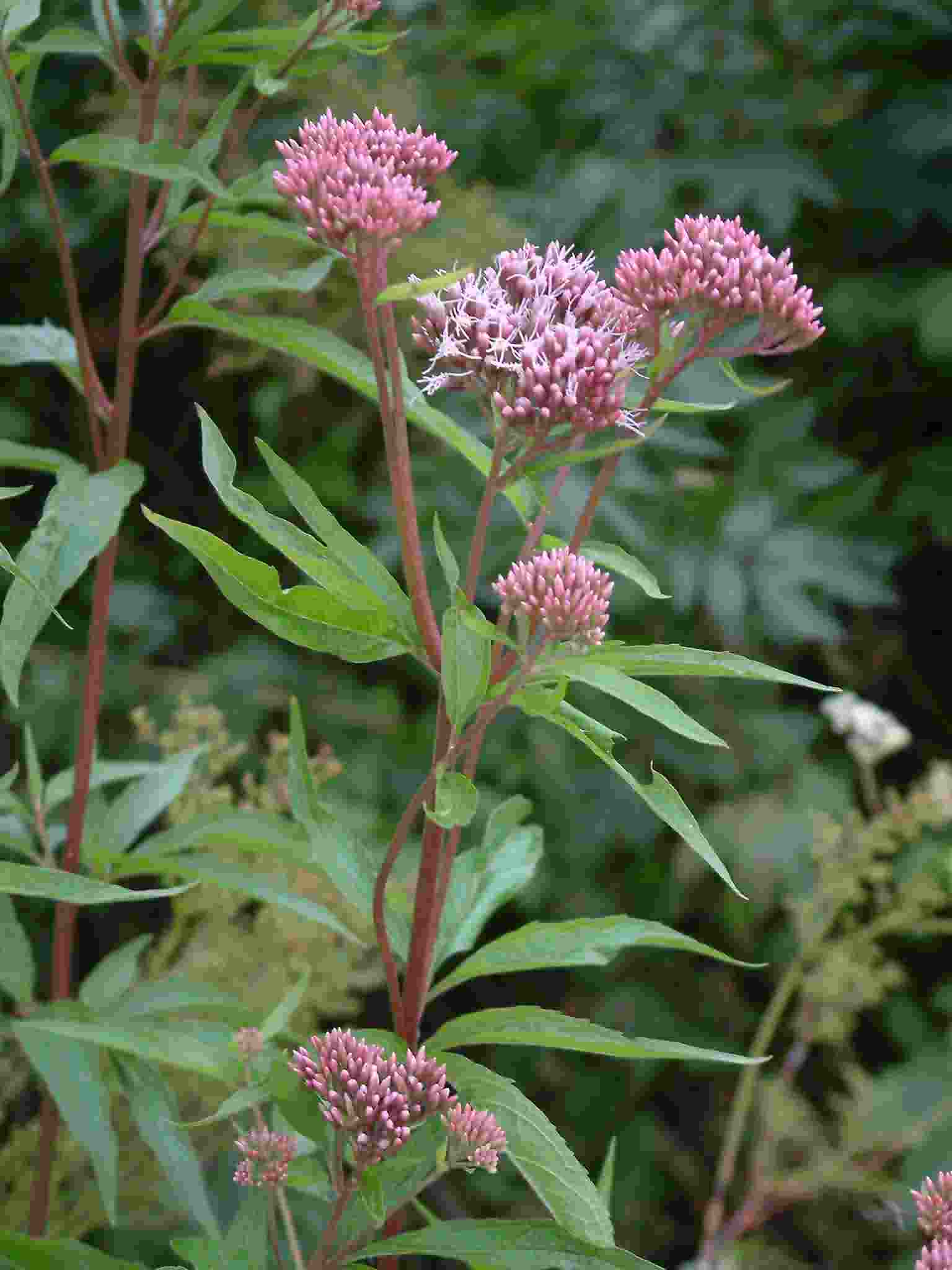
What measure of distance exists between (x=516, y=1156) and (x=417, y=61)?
69.6 inches

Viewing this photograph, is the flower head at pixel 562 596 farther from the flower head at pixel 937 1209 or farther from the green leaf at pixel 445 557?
the flower head at pixel 937 1209

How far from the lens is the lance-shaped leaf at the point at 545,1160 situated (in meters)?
0.58

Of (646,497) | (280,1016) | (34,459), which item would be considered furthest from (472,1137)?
(646,497)

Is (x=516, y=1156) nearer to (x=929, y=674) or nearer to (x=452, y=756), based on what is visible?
(x=452, y=756)

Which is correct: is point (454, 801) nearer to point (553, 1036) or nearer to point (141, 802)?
point (553, 1036)

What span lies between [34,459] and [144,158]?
18 cm

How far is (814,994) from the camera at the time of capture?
126 cm

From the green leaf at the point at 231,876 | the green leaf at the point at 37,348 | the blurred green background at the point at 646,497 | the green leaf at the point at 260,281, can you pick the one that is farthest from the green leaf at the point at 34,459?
the blurred green background at the point at 646,497

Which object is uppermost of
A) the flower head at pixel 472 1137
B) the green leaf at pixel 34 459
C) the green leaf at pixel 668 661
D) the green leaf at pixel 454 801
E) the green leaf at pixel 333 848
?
the green leaf at pixel 34 459

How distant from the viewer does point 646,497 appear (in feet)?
6.14

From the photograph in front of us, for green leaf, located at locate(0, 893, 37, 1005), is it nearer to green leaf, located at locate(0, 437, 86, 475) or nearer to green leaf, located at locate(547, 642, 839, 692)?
green leaf, located at locate(0, 437, 86, 475)

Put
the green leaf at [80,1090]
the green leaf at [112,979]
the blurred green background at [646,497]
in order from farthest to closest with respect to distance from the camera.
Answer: the blurred green background at [646,497]
the green leaf at [112,979]
the green leaf at [80,1090]

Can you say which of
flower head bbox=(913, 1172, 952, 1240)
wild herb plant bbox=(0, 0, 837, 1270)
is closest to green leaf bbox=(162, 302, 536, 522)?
wild herb plant bbox=(0, 0, 837, 1270)

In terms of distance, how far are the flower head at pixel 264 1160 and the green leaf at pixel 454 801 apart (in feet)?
0.51
